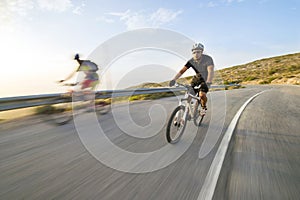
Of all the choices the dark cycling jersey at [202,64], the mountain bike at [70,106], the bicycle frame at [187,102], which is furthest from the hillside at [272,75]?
the mountain bike at [70,106]

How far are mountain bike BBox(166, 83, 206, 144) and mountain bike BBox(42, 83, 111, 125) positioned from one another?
319cm

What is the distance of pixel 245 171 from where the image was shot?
2523mm

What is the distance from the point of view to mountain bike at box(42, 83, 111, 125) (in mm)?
5535

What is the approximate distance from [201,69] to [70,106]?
4443mm

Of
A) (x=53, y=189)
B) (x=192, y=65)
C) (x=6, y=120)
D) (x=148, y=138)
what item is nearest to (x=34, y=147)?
(x=53, y=189)

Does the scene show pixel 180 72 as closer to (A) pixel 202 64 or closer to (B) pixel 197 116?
(A) pixel 202 64

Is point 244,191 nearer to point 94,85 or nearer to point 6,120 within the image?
point 94,85

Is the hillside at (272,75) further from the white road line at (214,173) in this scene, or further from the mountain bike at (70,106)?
the mountain bike at (70,106)

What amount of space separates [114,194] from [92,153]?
4.09 feet

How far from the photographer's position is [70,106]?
6.07m

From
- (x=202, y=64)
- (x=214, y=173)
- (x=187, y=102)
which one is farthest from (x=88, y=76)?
(x=214, y=173)

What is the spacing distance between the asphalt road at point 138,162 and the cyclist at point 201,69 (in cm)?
107

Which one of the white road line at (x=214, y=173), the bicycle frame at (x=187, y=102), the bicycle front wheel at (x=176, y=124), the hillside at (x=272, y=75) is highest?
the hillside at (x=272, y=75)

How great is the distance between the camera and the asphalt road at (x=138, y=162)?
2.01 metres
